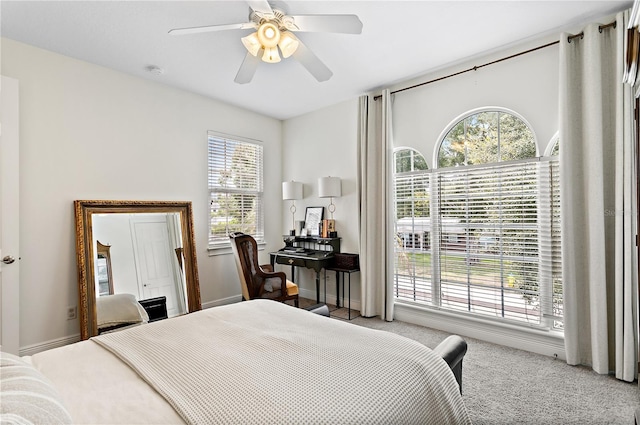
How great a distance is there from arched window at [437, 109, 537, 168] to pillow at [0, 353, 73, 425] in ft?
11.4

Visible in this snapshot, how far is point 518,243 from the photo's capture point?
9.83 feet

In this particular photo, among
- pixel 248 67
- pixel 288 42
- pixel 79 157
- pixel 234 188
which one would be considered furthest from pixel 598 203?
pixel 79 157

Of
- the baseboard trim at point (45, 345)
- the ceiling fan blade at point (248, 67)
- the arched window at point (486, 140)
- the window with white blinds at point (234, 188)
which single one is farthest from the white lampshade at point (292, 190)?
the baseboard trim at point (45, 345)

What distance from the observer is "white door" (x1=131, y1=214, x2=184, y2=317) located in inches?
134

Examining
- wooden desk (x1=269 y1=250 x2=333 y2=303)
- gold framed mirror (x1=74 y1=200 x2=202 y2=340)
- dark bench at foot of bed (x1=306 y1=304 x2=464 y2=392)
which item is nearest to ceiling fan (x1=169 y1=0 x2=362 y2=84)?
dark bench at foot of bed (x1=306 y1=304 x2=464 y2=392)

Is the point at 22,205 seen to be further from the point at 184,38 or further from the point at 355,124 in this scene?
the point at 355,124

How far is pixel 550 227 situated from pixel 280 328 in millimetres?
2545

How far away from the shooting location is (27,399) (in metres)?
0.80

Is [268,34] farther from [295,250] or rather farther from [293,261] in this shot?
[295,250]

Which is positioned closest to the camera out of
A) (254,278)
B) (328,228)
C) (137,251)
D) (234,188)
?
(137,251)

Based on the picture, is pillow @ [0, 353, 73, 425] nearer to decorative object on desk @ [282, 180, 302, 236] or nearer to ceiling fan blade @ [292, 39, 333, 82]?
ceiling fan blade @ [292, 39, 333, 82]

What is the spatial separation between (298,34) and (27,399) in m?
2.77

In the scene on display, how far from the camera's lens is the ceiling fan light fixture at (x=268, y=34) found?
208 cm

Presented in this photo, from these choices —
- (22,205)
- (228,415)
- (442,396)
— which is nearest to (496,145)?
(442,396)
